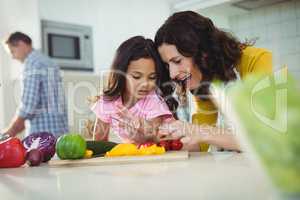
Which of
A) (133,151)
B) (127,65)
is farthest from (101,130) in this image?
(133,151)

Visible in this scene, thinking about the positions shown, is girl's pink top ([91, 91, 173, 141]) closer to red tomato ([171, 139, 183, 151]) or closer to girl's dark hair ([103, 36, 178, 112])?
girl's dark hair ([103, 36, 178, 112])

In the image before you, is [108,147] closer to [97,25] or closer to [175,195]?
[175,195]

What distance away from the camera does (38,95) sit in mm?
1749

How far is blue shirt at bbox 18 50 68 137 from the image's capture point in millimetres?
1737

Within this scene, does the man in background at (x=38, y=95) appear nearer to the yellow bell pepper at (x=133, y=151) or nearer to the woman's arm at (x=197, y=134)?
the woman's arm at (x=197, y=134)

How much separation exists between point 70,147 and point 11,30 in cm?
185

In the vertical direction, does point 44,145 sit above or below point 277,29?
below

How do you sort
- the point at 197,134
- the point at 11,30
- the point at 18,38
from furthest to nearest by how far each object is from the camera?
the point at 11,30 < the point at 18,38 < the point at 197,134

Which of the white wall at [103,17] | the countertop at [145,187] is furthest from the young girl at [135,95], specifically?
the white wall at [103,17]

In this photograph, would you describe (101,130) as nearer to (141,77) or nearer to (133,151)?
(141,77)

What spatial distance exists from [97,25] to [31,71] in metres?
0.59

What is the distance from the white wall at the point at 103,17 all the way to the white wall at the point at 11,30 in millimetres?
111

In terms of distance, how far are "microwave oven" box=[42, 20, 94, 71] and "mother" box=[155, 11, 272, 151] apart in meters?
1.18

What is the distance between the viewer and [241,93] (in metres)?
0.17
